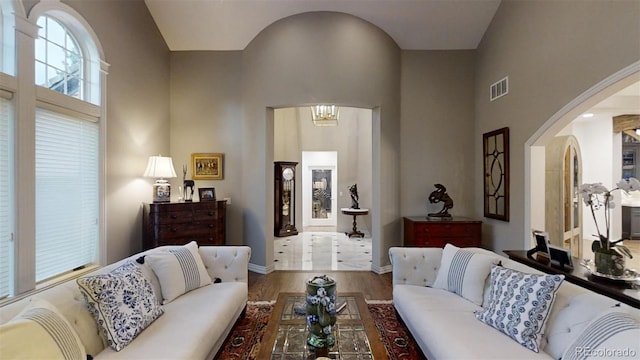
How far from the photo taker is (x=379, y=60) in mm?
4797

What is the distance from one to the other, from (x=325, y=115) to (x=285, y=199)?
2581mm

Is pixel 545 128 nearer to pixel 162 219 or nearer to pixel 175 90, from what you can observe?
pixel 162 219

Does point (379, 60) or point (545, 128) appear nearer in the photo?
point (545, 128)

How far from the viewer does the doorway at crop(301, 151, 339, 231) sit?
9469 mm

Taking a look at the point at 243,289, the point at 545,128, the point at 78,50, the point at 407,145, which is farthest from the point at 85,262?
the point at 545,128

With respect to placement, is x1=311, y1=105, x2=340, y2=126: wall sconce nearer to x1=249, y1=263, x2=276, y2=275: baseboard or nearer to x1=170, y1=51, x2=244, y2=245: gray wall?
x1=170, y1=51, x2=244, y2=245: gray wall

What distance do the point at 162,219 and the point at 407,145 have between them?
3.99 meters

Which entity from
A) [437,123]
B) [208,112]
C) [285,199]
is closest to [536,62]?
[437,123]

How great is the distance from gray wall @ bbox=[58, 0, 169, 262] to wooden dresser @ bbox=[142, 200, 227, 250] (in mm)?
270

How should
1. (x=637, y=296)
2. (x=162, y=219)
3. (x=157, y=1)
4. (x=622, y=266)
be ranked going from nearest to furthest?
(x=637, y=296) < (x=622, y=266) < (x=162, y=219) < (x=157, y=1)

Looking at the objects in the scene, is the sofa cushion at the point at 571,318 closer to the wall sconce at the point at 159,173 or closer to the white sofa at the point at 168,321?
the white sofa at the point at 168,321

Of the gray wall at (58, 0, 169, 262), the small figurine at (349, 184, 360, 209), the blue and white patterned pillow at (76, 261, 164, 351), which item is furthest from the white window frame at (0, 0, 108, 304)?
the small figurine at (349, 184, 360, 209)

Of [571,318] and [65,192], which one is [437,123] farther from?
[65,192]

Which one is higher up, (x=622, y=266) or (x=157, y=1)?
(x=157, y=1)
